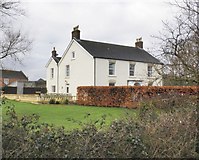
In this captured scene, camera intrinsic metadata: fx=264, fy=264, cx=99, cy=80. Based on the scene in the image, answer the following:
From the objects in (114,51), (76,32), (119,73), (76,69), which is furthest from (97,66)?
(76,32)

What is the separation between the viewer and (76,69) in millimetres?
35125

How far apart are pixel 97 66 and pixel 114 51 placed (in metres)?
5.08

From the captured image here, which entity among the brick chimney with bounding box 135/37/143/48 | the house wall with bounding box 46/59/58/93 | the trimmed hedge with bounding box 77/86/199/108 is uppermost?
the brick chimney with bounding box 135/37/143/48

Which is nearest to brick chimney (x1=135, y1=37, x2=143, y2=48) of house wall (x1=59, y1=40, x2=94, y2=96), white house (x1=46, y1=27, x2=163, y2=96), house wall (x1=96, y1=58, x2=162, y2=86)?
white house (x1=46, y1=27, x2=163, y2=96)

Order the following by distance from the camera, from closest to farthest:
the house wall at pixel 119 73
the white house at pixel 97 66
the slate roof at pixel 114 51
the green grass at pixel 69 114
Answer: the green grass at pixel 69 114 < the house wall at pixel 119 73 < the white house at pixel 97 66 < the slate roof at pixel 114 51

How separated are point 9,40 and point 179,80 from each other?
14.3m

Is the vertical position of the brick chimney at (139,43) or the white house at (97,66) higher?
the brick chimney at (139,43)

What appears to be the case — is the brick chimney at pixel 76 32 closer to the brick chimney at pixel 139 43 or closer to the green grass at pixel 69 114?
the brick chimney at pixel 139 43

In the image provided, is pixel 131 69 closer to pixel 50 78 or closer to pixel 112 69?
pixel 112 69

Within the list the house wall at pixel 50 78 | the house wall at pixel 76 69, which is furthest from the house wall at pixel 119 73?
the house wall at pixel 50 78

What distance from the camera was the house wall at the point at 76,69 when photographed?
32625mm

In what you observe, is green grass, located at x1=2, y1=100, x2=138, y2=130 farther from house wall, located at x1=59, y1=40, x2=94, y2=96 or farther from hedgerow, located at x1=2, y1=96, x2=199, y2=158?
house wall, located at x1=59, y1=40, x2=94, y2=96

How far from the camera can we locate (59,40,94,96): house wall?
32.6 metres

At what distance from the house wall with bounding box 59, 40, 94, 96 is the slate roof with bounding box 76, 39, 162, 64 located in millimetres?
980
